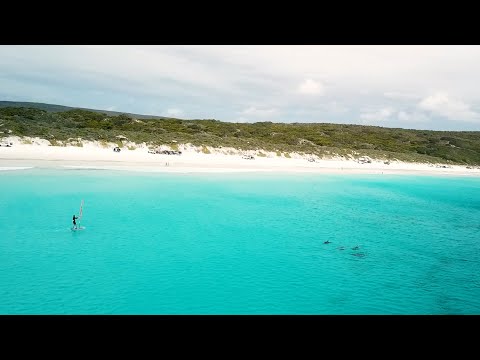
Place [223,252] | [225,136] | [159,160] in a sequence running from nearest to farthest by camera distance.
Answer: [223,252] → [159,160] → [225,136]

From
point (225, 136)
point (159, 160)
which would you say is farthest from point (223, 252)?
point (225, 136)

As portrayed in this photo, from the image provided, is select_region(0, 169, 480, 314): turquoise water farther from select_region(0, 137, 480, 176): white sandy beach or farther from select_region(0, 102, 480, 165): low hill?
select_region(0, 102, 480, 165): low hill

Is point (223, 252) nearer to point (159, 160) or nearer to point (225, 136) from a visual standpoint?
point (159, 160)

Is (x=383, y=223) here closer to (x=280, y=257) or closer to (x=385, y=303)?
(x=280, y=257)

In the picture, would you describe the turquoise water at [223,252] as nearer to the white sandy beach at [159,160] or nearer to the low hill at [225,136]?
the white sandy beach at [159,160]

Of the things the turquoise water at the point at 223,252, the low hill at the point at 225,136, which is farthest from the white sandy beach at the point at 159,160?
the turquoise water at the point at 223,252
